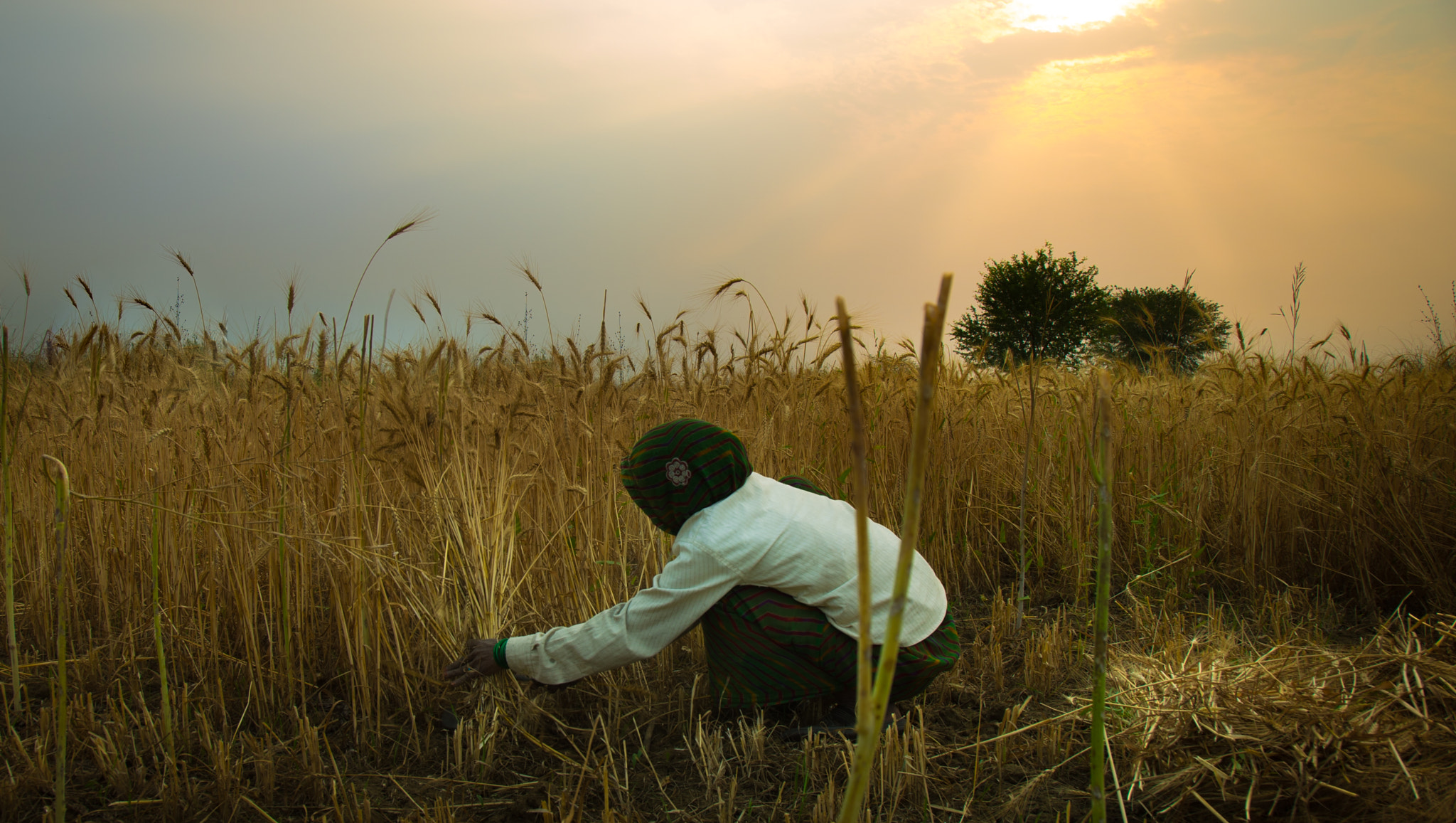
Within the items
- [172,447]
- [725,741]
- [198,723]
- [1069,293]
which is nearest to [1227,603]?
[725,741]

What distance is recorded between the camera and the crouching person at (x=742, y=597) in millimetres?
2072

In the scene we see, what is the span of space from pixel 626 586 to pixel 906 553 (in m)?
2.47

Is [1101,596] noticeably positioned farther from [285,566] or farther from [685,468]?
[285,566]

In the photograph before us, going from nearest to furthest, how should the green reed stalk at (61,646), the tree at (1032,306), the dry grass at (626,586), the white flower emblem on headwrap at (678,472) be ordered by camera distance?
the green reed stalk at (61,646) < the dry grass at (626,586) < the white flower emblem on headwrap at (678,472) < the tree at (1032,306)

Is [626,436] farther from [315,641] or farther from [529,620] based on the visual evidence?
[315,641]

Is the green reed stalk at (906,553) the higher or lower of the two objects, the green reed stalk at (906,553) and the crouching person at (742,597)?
the higher

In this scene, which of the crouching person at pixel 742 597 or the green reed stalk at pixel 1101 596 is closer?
the green reed stalk at pixel 1101 596

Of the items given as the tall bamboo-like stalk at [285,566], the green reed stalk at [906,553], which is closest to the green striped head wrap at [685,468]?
the tall bamboo-like stalk at [285,566]

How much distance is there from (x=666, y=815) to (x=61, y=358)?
546 centimetres

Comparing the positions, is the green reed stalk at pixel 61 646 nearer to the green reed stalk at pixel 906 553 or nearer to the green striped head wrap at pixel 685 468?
the green striped head wrap at pixel 685 468

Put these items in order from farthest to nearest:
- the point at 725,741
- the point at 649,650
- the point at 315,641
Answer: the point at 315,641 → the point at 725,741 → the point at 649,650

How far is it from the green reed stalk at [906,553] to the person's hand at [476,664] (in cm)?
186

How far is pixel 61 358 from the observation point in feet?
17.0

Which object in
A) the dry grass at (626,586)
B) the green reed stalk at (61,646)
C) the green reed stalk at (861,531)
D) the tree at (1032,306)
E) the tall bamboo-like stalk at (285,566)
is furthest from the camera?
the tree at (1032,306)
